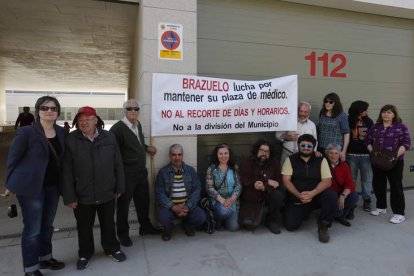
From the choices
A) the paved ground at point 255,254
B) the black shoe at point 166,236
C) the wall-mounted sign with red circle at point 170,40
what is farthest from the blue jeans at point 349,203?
the wall-mounted sign with red circle at point 170,40

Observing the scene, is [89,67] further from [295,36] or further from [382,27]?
[382,27]

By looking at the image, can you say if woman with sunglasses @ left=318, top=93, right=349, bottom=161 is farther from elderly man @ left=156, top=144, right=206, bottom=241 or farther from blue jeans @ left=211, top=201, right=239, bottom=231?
elderly man @ left=156, top=144, right=206, bottom=241

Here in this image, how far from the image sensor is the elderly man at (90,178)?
274 cm

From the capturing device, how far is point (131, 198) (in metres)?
Result: 3.44

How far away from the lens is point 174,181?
358 centimetres

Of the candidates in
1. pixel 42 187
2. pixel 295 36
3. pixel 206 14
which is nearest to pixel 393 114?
pixel 295 36

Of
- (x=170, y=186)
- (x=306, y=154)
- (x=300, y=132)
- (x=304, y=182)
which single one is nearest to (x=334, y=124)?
(x=300, y=132)

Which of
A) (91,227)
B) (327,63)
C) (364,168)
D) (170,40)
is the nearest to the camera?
(91,227)

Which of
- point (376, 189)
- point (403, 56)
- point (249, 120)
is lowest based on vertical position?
point (376, 189)

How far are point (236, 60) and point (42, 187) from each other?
3045mm

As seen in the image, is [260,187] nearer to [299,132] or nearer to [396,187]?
[299,132]

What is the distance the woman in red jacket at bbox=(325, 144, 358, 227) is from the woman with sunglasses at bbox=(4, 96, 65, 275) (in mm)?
3181

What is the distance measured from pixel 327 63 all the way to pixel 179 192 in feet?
10.7

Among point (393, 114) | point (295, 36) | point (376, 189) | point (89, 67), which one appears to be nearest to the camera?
point (393, 114)
